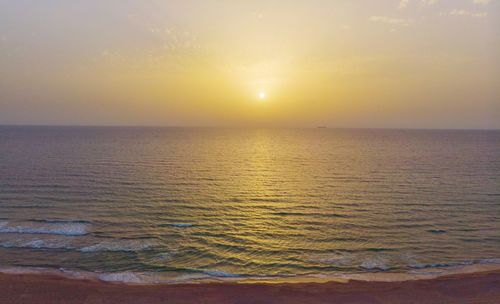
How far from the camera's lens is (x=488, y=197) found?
35.9 m

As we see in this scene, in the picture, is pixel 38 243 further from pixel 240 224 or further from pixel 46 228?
pixel 240 224

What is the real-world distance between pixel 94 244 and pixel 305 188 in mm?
25620

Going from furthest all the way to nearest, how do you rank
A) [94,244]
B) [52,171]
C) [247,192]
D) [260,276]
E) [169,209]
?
[52,171] → [247,192] → [169,209] → [94,244] → [260,276]

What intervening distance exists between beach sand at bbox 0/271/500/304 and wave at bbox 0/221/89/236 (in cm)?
826

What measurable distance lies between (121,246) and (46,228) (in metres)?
7.25

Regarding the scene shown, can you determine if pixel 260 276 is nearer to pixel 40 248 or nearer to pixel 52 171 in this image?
pixel 40 248

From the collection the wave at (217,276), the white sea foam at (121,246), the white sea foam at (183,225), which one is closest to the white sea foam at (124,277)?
the wave at (217,276)

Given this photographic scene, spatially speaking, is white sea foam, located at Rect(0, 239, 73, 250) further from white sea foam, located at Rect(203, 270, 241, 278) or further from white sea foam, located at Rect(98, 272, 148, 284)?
white sea foam, located at Rect(203, 270, 241, 278)

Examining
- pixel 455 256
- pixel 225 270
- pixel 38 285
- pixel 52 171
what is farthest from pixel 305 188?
pixel 52 171

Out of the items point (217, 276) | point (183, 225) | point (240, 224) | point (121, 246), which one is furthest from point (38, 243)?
point (240, 224)

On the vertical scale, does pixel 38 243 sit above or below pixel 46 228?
below

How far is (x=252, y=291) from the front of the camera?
49.5 ft

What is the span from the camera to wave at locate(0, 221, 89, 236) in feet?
79.8

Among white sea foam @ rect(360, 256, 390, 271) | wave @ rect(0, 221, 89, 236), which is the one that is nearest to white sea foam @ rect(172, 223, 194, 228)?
wave @ rect(0, 221, 89, 236)
